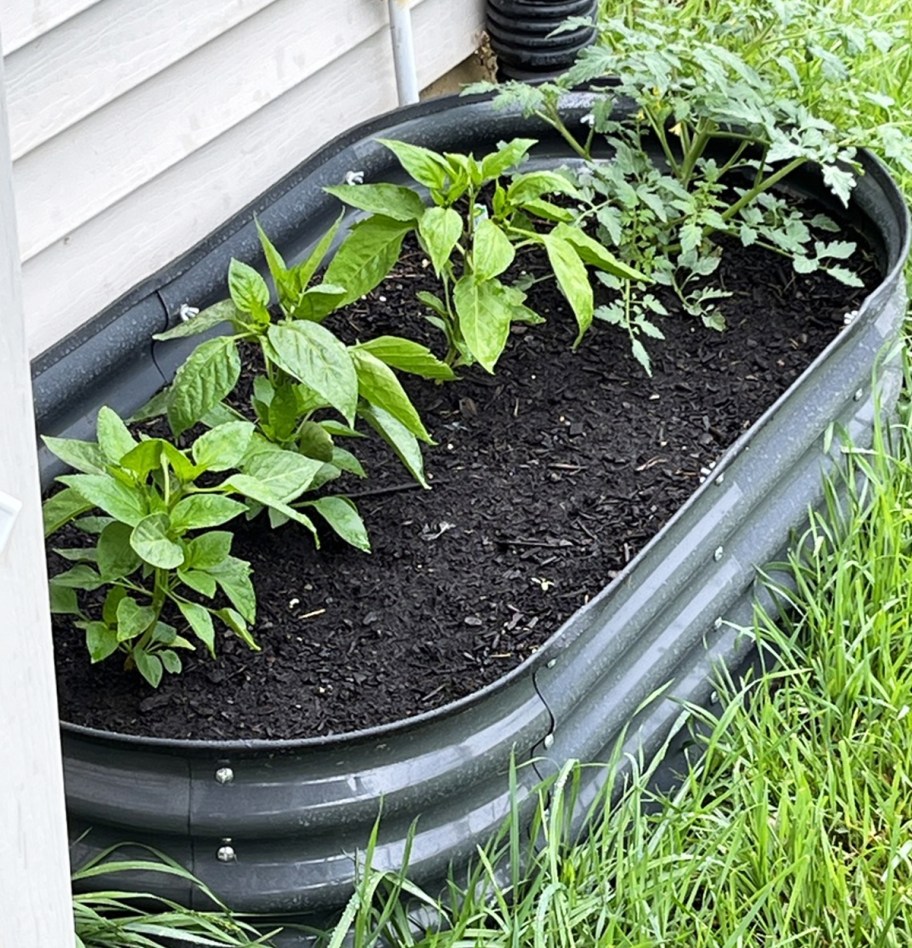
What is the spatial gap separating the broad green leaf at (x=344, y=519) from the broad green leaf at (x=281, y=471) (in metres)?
0.17

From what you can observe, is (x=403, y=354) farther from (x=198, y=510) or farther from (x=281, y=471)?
(x=198, y=510)

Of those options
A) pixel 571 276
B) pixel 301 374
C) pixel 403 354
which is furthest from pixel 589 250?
pixel 301 374

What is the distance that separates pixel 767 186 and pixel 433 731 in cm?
121

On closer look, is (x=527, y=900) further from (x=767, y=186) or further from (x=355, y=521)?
(x=767, y=186)

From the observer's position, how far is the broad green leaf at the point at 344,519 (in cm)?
196

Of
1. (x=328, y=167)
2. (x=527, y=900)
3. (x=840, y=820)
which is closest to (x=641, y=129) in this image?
(x=328, y=167)

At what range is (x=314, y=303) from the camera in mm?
1979

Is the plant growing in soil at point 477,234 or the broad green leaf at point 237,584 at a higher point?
the plant growing in soil at point 477,234

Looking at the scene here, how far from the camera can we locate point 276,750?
1668mm

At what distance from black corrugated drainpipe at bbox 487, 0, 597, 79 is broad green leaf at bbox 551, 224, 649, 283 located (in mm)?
746

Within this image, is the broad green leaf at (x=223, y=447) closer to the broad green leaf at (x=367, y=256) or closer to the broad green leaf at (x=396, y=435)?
the broad green leaf at (x=396, y=435)

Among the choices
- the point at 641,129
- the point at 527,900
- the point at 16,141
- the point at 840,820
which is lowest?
the point at 840,820

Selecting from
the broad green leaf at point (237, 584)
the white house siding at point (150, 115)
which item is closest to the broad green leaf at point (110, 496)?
the broad green leaf at point (237, 584)

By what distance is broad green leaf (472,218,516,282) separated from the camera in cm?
207
